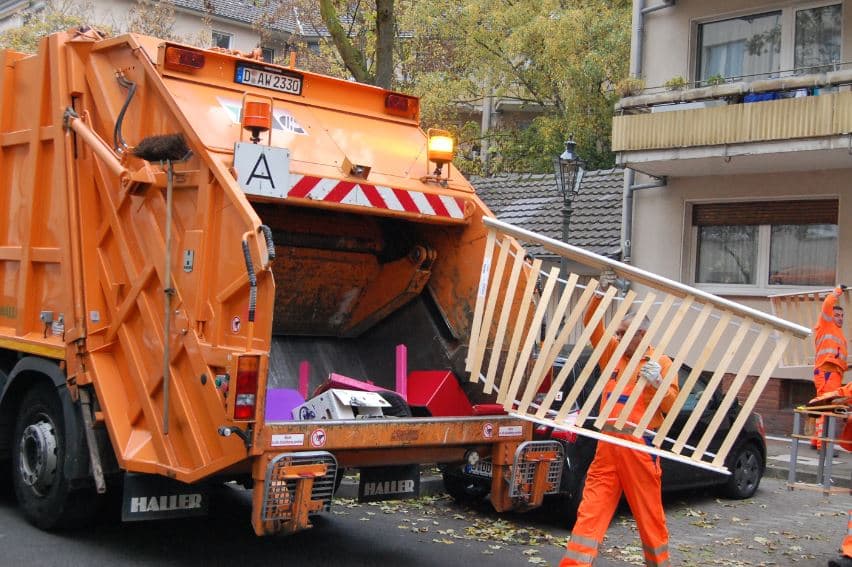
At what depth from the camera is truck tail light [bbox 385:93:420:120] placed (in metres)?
7.04

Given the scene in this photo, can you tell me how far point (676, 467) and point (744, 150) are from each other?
4873 mm

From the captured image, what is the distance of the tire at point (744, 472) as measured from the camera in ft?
29.8

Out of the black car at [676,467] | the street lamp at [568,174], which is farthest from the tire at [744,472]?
the street lamp at [568,174]

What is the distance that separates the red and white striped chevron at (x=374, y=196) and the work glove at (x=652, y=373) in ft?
5.82

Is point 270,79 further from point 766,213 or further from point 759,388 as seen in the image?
point 766,213

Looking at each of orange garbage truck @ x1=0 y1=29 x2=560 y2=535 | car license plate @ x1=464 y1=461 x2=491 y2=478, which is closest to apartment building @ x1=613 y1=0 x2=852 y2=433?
orange garbage truck @ x1=0 y1=29 x2=560 y2=535

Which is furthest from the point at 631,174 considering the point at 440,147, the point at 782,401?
the point at 440,147

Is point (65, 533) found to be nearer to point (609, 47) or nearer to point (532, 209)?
point (532, 209)

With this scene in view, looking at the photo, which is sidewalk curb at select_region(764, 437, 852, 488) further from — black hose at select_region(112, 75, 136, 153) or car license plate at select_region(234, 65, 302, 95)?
black hose at select_region(112, 75, 136, 153)

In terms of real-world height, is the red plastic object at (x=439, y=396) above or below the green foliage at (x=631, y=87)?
below

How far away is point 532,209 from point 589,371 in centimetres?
1077

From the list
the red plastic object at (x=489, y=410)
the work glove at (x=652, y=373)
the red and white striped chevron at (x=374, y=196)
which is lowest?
the red plastic object at (x=489, y=410)

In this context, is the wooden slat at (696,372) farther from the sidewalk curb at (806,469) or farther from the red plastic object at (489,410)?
the sidewalk curb at (806,469)

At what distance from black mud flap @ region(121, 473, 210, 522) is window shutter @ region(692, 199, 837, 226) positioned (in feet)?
30.5
